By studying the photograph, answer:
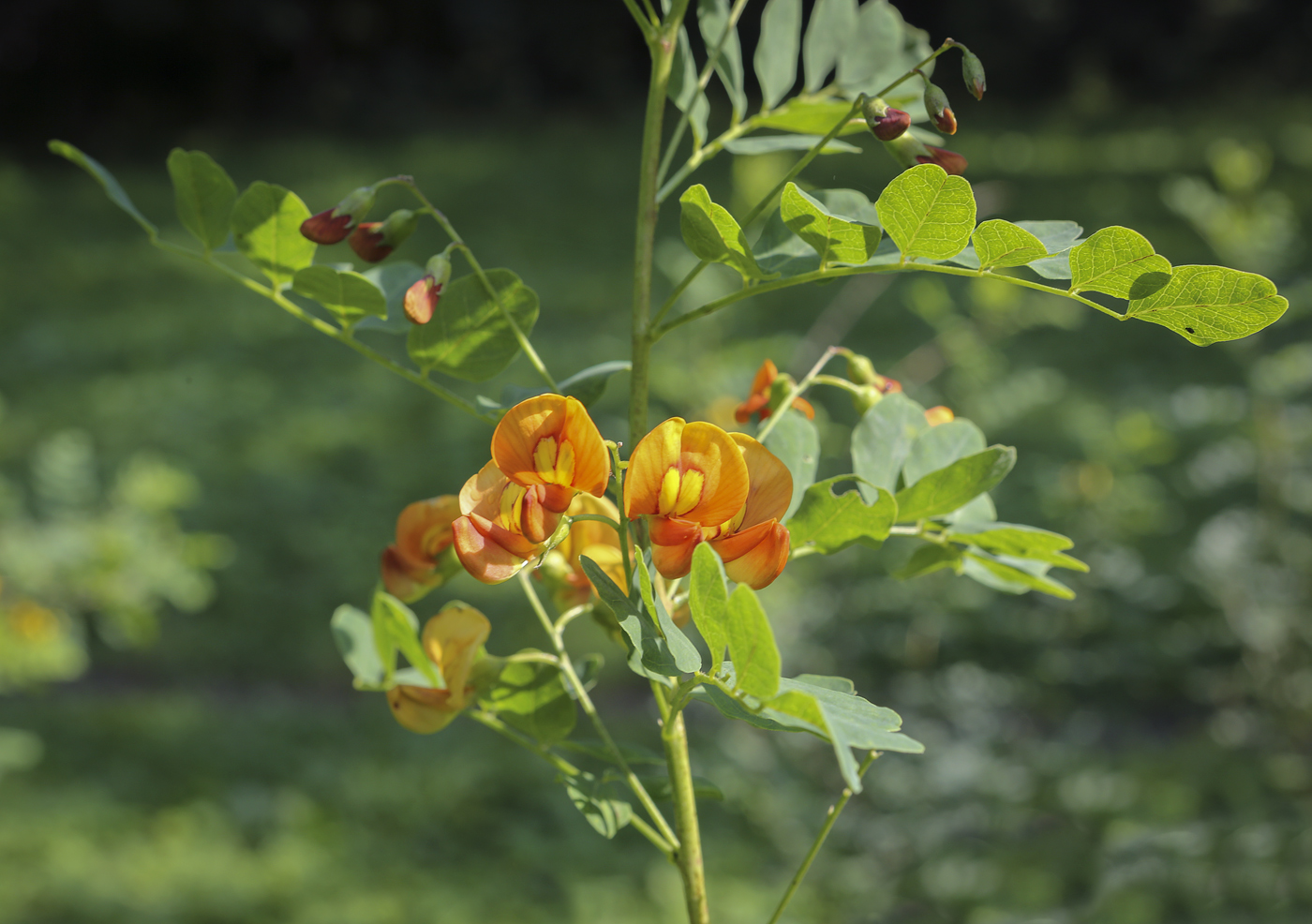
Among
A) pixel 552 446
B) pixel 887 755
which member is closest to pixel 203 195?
pixel 552 446

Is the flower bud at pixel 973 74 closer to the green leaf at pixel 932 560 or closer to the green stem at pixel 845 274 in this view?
the green stem at pixel 845 274

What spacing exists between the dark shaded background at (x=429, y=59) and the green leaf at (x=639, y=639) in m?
8.59

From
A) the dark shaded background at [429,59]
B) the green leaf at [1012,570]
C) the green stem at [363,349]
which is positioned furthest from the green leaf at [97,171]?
the dark shaded background at [429,59]

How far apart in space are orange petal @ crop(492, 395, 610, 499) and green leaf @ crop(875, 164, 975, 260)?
0.51ft

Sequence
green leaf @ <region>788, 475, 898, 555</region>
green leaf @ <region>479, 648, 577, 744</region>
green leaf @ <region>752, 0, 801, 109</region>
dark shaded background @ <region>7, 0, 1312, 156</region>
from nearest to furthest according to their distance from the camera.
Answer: green leaf @ <region>788, 475, 898, 555</region>
green leaf @ <region>479, 648, 577, 744</region>
green leaf @ <region>752, 0, 801, 109</region>
dark shaded background @ <region>7, 0, 1312, 156</region>

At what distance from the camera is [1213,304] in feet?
1.50

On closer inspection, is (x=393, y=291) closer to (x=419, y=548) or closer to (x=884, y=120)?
(x=419, y=548)

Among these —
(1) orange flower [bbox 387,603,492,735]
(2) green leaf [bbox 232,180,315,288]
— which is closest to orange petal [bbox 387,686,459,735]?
(1) orange flower [bbox 387,603,492,735]

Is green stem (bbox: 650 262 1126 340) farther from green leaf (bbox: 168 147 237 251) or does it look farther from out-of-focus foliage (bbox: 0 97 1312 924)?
out-of-focus foliage (bbox: 0 97 1312 924)

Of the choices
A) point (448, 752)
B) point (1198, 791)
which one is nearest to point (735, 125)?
point (1198, 791)

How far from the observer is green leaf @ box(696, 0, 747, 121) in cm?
62

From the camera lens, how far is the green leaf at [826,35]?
0.70 meters

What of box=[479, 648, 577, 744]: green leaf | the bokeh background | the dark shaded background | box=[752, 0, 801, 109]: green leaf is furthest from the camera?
the dark shaded background

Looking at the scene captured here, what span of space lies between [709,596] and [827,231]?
17 cm
